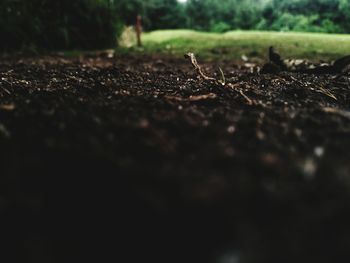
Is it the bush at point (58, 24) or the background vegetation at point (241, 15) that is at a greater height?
the bush at point (58, 24)

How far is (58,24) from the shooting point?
9.89m

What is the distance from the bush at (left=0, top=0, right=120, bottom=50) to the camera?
885cm

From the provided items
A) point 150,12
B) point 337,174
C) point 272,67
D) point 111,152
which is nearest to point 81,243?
point 111,152

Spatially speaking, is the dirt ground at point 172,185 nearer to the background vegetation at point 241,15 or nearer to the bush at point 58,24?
the bush at point 58,24

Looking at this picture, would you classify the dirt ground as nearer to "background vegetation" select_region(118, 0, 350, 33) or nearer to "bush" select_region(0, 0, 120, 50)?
"bush" select_region(0, 0, 120, 50)

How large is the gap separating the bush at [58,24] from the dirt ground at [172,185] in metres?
8.31

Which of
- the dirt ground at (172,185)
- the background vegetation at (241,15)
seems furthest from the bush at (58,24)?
the dirt ground at (172,185)

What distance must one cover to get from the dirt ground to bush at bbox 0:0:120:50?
8.31 meters

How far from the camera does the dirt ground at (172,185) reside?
87 cm

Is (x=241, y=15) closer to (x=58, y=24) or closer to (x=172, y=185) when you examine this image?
(x=58, y=24)

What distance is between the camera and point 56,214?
0.98 metres

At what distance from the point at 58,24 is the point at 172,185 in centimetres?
1024

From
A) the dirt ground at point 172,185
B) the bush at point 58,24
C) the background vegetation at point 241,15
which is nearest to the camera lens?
the dirt ground at point 172,185

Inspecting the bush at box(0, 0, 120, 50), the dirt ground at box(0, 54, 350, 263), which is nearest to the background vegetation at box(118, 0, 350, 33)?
the bush at box(0, 0, 120, 50)
